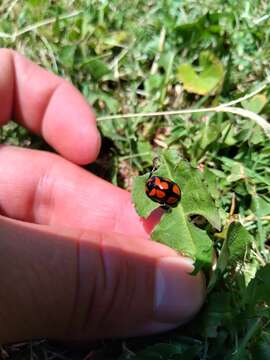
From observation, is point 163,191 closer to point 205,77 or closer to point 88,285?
point 88,285

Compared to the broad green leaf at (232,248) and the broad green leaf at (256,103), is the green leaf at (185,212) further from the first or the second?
the broad green leaf at (256,103)

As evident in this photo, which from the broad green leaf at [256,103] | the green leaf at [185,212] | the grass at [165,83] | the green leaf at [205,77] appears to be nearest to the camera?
the green leaf at [185,212]

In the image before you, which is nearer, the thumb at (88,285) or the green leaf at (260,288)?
the thumb at (88,285)

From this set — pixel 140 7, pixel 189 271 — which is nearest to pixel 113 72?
pixel 140 7

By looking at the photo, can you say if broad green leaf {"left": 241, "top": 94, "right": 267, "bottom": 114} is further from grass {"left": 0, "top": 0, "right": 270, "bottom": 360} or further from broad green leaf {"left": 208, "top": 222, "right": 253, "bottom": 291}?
broad green leaf {"left": 208, "top": 222, "right": 253, "bottom": 291}

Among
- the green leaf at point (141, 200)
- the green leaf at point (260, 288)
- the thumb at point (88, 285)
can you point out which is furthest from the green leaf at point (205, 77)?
the green leaf at point (260, 288)

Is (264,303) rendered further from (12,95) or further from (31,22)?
(31,22)

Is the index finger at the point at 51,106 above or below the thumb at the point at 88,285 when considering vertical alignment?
above
